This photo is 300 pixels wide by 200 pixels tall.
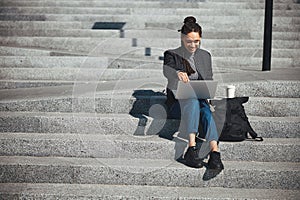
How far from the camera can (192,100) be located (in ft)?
15.4

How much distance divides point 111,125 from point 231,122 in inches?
42.8

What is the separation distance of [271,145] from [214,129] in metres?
0.54

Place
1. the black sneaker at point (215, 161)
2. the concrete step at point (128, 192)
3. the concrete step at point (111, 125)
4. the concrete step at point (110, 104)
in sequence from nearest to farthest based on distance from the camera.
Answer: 1. the concrete step at point (128, 192)
2. the black sneaker at point (215, 161)
3. the concrete step at point (111, 125)
4. the concrete step at point (110, 104)

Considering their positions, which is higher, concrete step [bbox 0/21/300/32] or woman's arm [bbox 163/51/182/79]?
concrete step [bbox 0/21/300/32]

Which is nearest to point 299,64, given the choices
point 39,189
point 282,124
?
point 282,124

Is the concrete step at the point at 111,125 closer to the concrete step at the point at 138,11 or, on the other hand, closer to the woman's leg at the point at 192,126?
the woman's leg at the point at 192,126

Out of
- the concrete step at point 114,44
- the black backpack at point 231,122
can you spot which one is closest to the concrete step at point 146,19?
the concrete step at point 114,44

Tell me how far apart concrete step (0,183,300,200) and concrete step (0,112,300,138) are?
2.19ft

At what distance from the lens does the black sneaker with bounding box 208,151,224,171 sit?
4.48m

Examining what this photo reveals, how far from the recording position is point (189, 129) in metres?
4.61

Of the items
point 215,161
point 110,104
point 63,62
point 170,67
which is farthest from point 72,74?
point 215,161

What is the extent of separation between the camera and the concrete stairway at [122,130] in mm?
4520

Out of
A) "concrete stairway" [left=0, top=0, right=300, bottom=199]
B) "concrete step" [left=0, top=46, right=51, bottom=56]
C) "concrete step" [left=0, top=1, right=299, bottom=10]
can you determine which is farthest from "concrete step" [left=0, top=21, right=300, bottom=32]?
"concrete step" [left=0, top=46, right=51, bottom=56]

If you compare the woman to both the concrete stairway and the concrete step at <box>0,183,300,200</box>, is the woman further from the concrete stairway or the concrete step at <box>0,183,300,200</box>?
the concrete step at <box>0,183,300,200</box>
